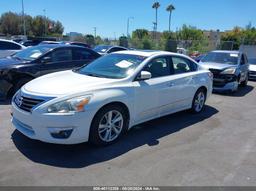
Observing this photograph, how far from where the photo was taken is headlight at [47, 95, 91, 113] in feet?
13.0

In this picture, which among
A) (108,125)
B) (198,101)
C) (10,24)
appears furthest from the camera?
(10,24)

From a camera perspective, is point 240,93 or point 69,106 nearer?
point 69,106

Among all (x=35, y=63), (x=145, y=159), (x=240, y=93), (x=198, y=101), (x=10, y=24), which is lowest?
(x=145, y=159)

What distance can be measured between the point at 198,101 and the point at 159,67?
182cm

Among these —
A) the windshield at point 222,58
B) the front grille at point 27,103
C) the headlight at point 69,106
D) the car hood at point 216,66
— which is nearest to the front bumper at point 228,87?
the car hood at point 216,66

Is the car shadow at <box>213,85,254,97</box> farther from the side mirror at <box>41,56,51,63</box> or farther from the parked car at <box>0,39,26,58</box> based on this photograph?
the parked car at <box>0,39,26,58</box>

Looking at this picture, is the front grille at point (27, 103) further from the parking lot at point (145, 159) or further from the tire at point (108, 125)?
the tire at point (108, 125)

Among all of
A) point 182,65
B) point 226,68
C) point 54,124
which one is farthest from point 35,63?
point 226,68

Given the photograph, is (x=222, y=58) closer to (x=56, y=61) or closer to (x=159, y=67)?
(x=159, y=67)

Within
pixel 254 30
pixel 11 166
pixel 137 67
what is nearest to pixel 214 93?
pixel 137 67

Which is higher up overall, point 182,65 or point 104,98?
point 182,65

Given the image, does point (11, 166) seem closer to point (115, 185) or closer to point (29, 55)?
point (115, 185)

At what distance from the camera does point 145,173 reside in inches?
148

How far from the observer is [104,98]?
4305 mm
